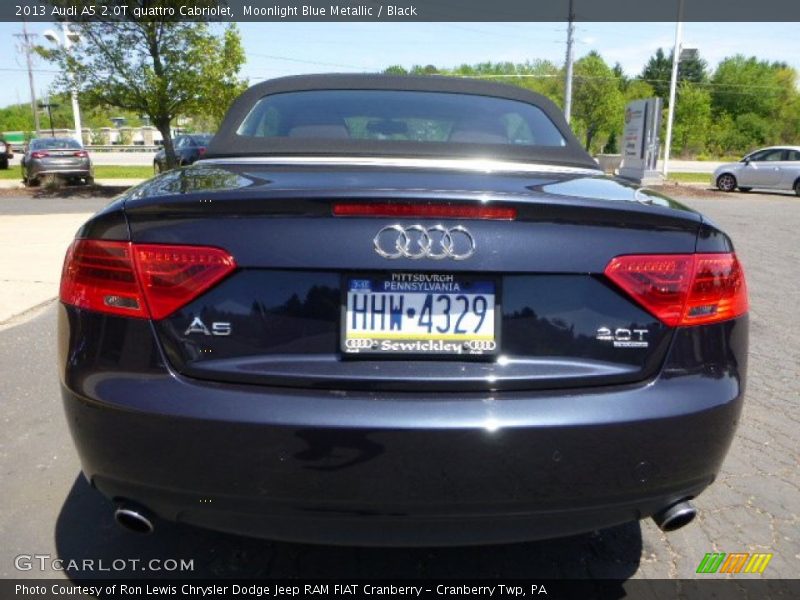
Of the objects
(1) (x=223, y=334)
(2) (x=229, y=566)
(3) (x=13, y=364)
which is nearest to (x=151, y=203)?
(1) (x=223, y=334)

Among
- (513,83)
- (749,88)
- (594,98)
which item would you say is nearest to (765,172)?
(513,83)

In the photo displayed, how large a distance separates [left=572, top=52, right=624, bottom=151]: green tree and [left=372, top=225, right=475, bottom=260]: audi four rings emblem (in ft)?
166

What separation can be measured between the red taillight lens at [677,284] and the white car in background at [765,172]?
23467mm

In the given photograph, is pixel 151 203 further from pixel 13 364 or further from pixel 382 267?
pixel 13 364

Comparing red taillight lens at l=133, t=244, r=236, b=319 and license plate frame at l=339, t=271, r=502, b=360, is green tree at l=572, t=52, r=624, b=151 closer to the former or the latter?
license plate frame at l=339, t=271, r=502, b=360

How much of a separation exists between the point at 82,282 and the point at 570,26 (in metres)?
36.9

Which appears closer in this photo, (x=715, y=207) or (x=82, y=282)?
(x=82, y=282)

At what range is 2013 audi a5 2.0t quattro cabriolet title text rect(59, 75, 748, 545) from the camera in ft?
5.64

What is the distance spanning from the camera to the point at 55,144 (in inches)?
813

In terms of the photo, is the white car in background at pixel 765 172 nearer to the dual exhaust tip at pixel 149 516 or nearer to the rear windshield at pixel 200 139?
the rear windshield at pixel 200 139

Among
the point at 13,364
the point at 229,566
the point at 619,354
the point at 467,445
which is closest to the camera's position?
the point at 467,445

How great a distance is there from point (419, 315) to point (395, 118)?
70.4 inches

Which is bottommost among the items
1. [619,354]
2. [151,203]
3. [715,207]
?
[715,207]

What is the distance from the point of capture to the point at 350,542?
70.5 inches
